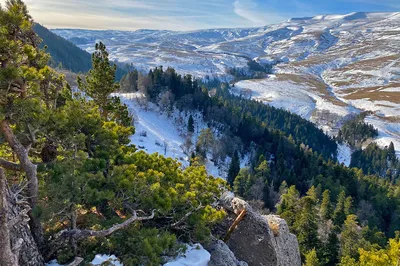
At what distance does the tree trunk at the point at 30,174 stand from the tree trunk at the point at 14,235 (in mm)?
497

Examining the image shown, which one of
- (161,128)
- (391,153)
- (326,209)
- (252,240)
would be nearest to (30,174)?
(252,240)

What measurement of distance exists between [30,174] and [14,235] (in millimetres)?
2141

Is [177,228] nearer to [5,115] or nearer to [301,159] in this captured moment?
[5,115]

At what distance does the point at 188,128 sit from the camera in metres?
89.8

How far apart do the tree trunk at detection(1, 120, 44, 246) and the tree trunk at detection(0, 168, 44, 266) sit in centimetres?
50

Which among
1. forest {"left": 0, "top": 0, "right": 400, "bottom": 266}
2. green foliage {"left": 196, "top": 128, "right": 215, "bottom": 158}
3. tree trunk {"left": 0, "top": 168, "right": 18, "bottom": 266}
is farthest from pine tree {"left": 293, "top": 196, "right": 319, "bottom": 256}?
green foliage {"left": 196, "top": 128, "right": 215, "bottom": 158}

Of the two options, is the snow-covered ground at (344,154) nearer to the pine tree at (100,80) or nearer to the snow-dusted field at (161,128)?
the snow-dusted field at (161,128)

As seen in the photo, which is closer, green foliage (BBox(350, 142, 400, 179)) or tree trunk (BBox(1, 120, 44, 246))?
tree trunk (BBox(1, 120, 44, 246))

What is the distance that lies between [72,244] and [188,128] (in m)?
80.4

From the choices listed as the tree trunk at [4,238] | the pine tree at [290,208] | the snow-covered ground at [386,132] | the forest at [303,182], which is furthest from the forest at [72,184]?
the snow-covered ground at [386,132]

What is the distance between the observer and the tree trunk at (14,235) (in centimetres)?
712

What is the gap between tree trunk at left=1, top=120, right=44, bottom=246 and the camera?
9.13 m

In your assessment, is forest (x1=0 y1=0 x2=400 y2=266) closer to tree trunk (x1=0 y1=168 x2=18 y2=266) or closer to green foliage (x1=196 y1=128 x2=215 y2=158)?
tree trunk (x1=0 y1=168 x2=18 y2=266)

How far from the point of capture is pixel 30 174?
30.7ft
